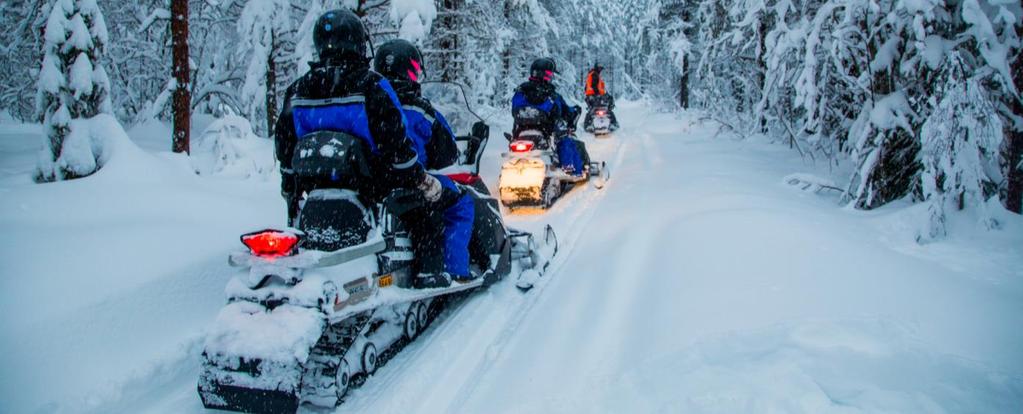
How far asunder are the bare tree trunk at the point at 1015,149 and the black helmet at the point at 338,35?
5712mm

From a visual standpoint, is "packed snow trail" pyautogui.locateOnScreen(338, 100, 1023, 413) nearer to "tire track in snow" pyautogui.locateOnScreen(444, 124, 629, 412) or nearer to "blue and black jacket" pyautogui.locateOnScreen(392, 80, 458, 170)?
"tire track in snow" pyautogui.locateOnScreen(444, 124, 629, 412)

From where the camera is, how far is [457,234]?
411cm

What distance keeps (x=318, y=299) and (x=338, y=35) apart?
142 centimetres

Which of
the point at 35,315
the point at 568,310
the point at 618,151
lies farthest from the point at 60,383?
the point at 618,151

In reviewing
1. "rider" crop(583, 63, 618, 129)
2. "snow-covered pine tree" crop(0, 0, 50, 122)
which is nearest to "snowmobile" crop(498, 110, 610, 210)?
"snow-covered pine tree" crop(0, 0, 50, 122)

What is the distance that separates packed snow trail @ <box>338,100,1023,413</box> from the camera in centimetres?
260

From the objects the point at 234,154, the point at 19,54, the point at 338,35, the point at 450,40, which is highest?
the point at 450,40

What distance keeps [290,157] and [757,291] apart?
3124 millimetres

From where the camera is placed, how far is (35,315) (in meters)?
3.18

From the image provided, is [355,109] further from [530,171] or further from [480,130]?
[530,171]

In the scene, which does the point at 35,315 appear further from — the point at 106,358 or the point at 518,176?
the point at 518,176

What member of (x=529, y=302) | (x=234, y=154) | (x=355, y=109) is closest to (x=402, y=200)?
(x=355, y=109)

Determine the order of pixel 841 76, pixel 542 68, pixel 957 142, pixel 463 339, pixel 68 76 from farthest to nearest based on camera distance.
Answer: pixel 542 68 < pixel 68 76 < pixel 841 76 < pixel 957 142 < pixel 463 339

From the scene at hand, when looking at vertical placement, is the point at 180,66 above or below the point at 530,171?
above
